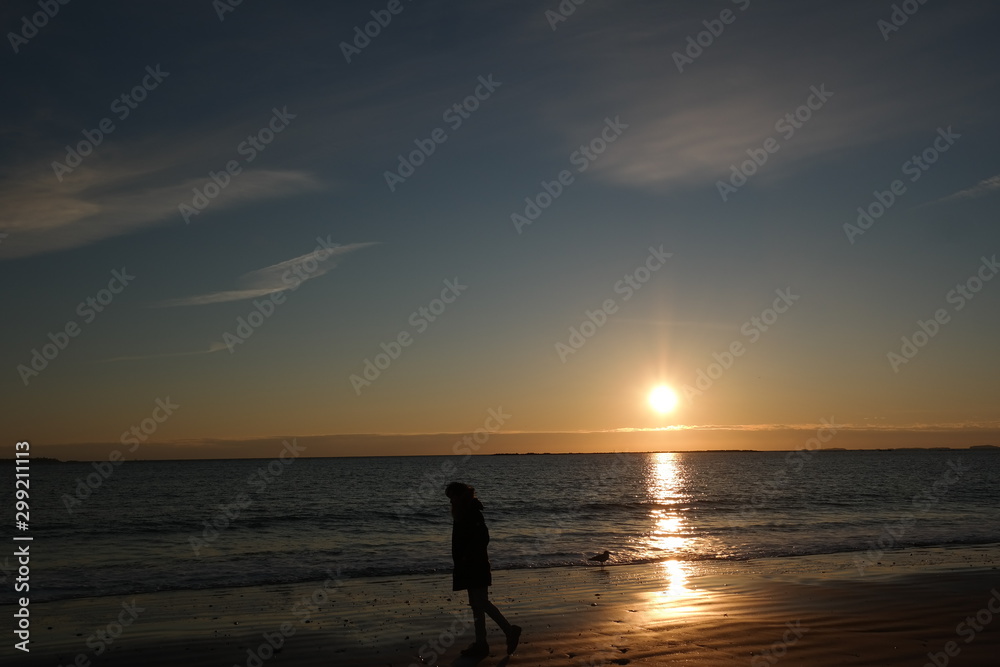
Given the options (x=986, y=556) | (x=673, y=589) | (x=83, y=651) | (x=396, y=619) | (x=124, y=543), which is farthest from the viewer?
(x=124, y=543)

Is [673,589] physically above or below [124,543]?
below

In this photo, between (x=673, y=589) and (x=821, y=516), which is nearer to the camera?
(x=673, y=589)

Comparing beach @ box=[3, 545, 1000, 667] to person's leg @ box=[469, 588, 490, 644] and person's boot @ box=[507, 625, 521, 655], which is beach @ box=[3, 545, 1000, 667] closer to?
person's boot @ box=[507, 625, 521, 655]

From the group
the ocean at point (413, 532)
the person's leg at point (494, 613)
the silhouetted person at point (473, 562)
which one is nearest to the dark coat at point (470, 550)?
the silhouetted person at point (473, 562)

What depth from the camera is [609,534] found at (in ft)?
101

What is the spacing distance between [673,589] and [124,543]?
23.1 meters

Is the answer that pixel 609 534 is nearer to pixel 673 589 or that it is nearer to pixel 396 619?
pixel 673 589

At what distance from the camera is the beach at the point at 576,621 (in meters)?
9.89

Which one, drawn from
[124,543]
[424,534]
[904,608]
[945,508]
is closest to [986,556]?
[904,608]

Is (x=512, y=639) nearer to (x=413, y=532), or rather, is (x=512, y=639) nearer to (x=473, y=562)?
(x=473, y=562)

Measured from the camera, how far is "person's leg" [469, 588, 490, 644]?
31.1 ft

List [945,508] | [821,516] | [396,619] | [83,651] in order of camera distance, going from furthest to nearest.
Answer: [945,508], [821,516], [396,619], [83,651]

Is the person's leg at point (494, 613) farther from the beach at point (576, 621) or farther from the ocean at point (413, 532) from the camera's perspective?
the ocean at point (413, 532)

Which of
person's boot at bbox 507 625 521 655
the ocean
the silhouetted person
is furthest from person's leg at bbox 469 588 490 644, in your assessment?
the ocean
